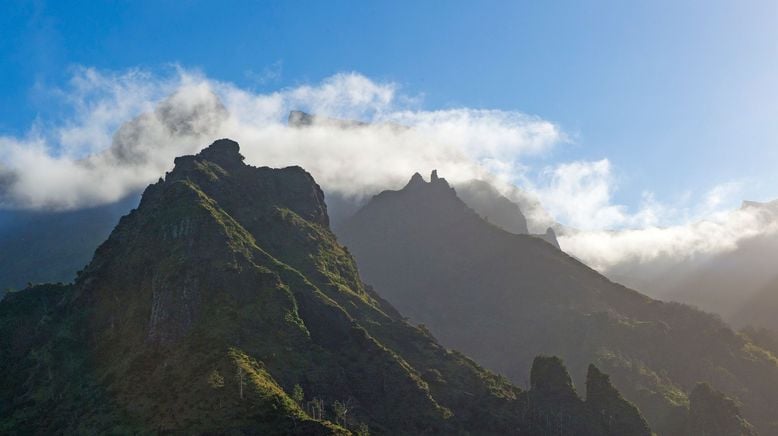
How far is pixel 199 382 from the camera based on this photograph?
174 m

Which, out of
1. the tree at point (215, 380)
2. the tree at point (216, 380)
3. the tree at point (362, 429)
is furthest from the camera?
the tree at point (362, 429)

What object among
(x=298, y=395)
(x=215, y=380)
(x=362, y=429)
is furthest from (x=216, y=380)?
(x=362, y=429)

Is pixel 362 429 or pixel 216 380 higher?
pixel 216 380

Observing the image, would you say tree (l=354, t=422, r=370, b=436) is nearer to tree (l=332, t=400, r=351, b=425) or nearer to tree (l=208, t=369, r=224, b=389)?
tree (l=332, t=400, r=351, b=425)

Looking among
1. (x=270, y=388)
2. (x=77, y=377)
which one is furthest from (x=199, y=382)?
(x=77, y=377)

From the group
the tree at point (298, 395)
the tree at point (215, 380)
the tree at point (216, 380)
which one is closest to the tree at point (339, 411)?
the tree at point (298, 395)

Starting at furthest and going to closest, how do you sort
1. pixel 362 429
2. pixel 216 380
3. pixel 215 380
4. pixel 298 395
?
pixel 362 429 → pixel 298 395 → pixel 216 380 → pixel 215 380

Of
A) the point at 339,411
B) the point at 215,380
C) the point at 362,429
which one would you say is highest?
the point at 215,380

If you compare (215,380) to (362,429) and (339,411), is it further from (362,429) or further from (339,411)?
(362,429)

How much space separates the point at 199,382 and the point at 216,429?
24.3m

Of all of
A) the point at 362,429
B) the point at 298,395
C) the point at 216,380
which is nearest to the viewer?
the point at 216,380

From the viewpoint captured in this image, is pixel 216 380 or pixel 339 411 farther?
pixel 339 411

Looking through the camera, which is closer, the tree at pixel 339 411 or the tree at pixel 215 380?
the tree at pixel 215 380

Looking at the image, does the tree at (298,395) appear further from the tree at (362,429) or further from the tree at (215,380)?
the tree at (215,380)
